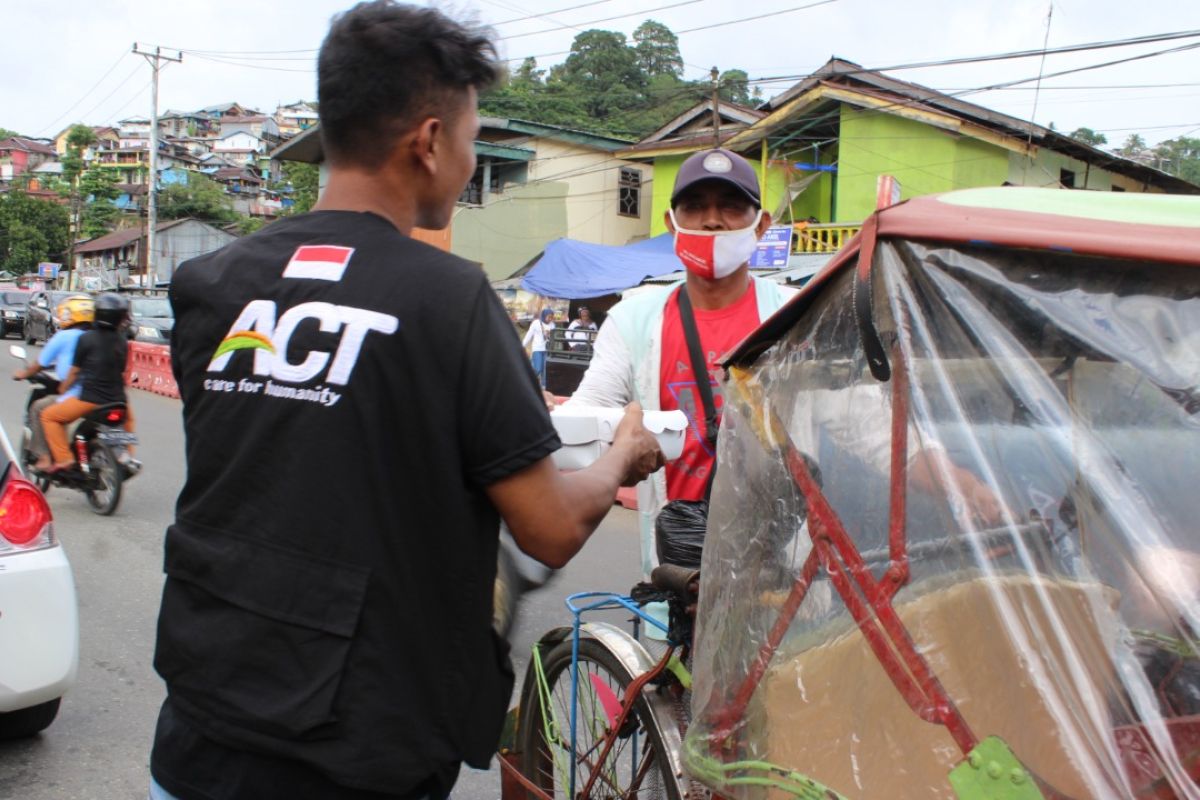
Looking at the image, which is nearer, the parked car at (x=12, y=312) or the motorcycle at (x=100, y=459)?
the motorcycle at (x=100, y=459)

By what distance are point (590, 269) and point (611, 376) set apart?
63.5 feet

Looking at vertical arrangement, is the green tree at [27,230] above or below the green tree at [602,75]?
below

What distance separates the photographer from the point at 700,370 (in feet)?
8.89

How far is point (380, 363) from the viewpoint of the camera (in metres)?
1.32

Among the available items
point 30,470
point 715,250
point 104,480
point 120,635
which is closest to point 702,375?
point 715,250

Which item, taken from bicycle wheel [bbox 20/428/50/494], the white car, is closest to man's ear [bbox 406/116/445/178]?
the white car

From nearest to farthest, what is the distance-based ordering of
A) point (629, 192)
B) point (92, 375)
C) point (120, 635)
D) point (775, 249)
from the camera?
1. point (120, 635)
2. point (92, 375)
3. point (775, 249)
4. point (629, 192)

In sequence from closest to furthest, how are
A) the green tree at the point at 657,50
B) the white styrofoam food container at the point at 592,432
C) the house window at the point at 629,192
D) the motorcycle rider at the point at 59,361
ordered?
the white styrofoam food container at the point at 592,432
the motorcycle rider at the point at 59,361
the house window at the point at 629,192
the green tree at the point at 657,50

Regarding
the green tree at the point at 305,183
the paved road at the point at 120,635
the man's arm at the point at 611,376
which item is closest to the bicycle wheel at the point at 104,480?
the paved road at the point at 120,635

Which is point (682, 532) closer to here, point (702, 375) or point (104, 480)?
point (702, 375)

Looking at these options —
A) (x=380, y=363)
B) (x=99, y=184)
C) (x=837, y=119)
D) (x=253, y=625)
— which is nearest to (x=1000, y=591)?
(x=380, y=363)

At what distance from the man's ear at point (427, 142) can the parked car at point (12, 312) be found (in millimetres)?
32475

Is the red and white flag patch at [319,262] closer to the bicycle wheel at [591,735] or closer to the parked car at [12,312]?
the bicycle wheel at [591,735]

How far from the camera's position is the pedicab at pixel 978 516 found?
4.34 ft
